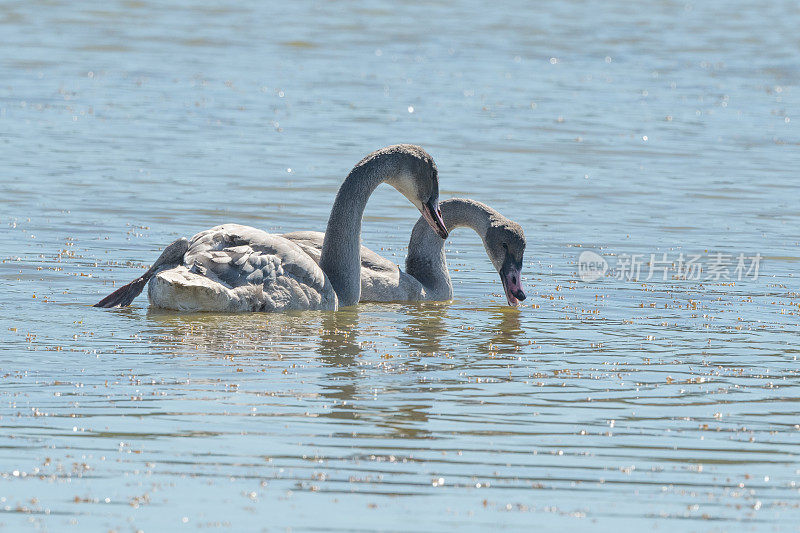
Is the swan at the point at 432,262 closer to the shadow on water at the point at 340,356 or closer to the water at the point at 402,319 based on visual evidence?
the water at the point at 402,319

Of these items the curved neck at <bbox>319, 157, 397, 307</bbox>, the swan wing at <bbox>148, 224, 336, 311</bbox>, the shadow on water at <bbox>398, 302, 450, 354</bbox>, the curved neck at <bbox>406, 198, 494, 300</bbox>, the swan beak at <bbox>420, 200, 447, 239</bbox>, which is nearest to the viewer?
the shadow on water at <bbox>398, 302, 450, 354</bbox>

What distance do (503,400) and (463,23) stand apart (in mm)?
30410

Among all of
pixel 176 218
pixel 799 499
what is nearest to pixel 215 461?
pixel 799 499

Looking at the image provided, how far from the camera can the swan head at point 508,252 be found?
11.5 meters

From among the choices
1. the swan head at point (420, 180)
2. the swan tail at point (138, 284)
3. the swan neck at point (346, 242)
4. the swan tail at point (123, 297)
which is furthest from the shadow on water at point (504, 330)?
the swan tail at point (123, 297)

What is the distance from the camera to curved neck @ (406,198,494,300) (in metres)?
12.0

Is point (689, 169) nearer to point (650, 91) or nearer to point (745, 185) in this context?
point (745, 185)

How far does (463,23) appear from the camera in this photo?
37.4m

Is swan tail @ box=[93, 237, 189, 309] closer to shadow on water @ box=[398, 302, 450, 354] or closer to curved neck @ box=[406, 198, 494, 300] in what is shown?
shadow on water @ box=[398, 302, 450, 354]

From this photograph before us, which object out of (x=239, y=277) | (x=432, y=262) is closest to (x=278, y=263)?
(x=239, y=277)

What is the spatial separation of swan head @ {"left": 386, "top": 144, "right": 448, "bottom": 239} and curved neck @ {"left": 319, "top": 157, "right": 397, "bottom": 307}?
0.13 m

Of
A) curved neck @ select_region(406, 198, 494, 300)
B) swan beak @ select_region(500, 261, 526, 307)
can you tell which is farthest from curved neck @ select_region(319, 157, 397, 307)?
swan beak @ select_region(500, 261, 526, 307)

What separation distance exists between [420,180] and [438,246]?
0.91 m

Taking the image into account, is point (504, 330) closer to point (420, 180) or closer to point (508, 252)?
point (508, 252)
